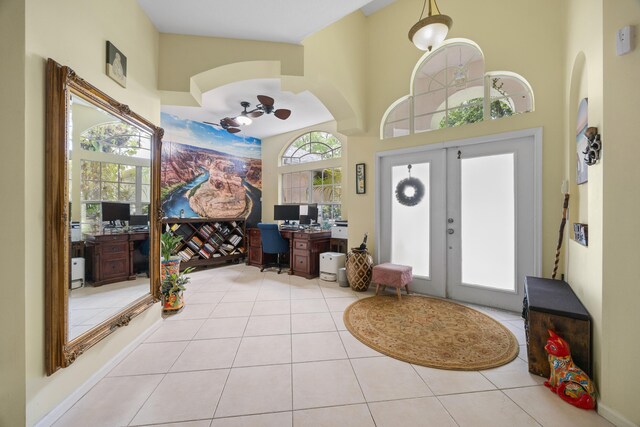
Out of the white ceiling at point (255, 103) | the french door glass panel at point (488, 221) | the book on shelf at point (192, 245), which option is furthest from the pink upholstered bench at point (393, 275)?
the book on shelf at point (192, 245)

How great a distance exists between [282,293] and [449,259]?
243 cm

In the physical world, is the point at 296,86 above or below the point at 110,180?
above

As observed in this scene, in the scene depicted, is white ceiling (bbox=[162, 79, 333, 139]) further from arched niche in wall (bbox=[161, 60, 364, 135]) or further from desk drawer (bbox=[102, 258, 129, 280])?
desk drawer (bbox=[102, 258, 129, 280])

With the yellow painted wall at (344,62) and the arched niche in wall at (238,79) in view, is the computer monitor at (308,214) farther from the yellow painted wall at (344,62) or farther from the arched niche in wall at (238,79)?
the arched niche in wall at (238,79)

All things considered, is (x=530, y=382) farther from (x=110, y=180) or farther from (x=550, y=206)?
(x=110, y=180)

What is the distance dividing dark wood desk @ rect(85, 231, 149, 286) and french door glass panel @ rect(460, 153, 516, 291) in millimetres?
3757

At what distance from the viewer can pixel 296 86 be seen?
317 cm

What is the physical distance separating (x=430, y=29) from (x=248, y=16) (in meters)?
1.66

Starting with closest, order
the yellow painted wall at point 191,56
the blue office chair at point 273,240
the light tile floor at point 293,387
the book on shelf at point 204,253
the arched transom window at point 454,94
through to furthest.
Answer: the light tile floor at point 293,387 → the yellow painted wall at point 191,56 → the arched transom window at point 454,94 → the blue office chair at point 273,240 → the book on shelf at point 204,253
